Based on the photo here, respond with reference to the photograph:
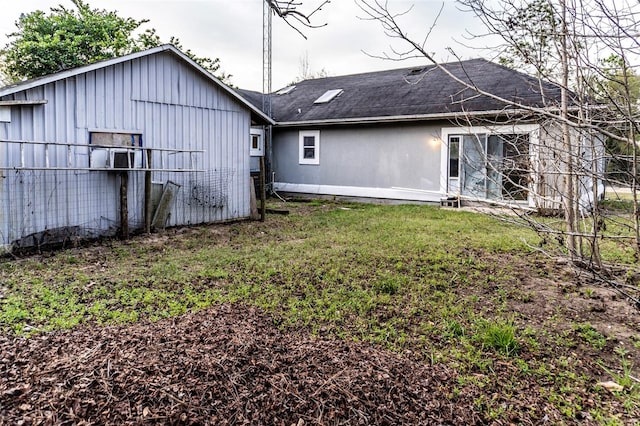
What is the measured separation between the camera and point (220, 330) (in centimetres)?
340

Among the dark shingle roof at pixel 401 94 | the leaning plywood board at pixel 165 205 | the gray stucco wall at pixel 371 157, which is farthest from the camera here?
the gray stucco wall at pixel 371 157

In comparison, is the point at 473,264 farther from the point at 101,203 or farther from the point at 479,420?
the point at 101,203

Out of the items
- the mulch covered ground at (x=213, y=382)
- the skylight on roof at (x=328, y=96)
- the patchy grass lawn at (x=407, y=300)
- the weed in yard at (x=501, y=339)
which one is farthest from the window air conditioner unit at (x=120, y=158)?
the skylight on roof at (x=328, y=96)

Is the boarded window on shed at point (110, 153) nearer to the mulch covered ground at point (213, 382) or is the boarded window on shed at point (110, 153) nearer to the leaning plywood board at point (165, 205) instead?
the leaning plywood board at point (165, 205)

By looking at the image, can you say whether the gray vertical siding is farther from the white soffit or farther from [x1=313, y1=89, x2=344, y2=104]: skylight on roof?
[x1=313, y1=89, x2=344, y2=104]: skylight on roof

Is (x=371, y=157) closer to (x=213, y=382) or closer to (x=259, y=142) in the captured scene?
(x=259, y=142)

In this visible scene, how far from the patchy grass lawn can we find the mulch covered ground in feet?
1.25

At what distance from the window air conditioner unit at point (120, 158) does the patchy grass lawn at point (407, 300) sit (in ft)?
4.25

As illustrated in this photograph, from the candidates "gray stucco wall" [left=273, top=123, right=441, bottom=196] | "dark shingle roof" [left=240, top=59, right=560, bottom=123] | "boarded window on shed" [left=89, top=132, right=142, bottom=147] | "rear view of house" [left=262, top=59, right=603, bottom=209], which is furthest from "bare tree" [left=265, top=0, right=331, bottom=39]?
"gray stucco wall" [left=273, top=123, right=441, bottom=196]

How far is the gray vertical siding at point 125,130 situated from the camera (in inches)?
263

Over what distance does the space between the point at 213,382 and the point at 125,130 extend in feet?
21.6

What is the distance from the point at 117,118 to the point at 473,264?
637cm

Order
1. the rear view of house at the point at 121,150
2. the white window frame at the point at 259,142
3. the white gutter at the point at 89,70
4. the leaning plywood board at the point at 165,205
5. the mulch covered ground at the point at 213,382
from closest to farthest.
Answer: the mulch covered ground at the point at 213,382
the white gutter at the point at 89,70
the rear view of house at the point at 121,150
the leaning plywood board at the point at 165,205
the white window frame at the point at 259,142

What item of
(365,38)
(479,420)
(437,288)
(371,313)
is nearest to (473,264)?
(437,288)
